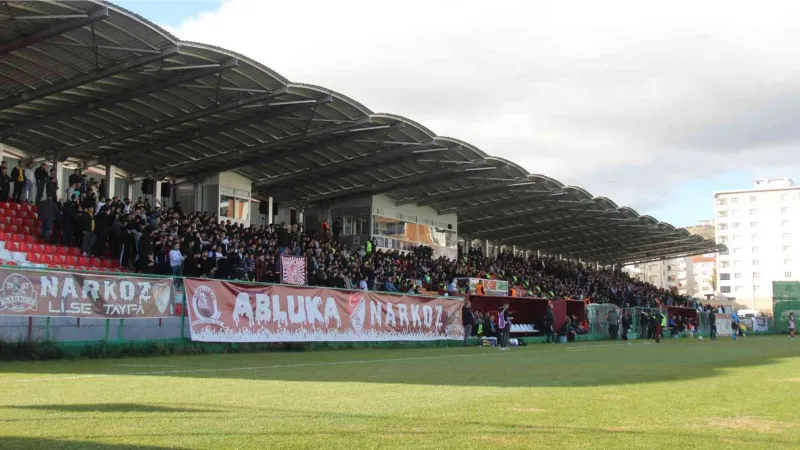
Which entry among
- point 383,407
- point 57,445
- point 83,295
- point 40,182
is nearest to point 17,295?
point 83,295

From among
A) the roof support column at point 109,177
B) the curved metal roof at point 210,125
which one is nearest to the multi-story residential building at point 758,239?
the curved metal roof at point 210,125

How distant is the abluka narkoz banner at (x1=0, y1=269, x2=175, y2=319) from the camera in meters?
15.4

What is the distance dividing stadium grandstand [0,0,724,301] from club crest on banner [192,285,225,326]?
3.59 m

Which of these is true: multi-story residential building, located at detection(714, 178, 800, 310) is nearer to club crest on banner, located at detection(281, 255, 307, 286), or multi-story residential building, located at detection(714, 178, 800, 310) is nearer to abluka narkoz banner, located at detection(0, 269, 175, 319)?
club crest on banner, located at detection(281, 255, 307, 286)

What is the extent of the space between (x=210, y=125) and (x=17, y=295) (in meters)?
18.9

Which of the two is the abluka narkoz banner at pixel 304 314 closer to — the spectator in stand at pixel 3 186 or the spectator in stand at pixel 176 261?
the spectator in stand at pixel 176 261

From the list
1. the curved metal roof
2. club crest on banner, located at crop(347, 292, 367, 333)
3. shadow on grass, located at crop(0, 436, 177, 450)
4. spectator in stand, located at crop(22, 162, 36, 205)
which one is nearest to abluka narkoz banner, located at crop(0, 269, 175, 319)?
club crest on banner, located at crop(347, 292, 367, 333)

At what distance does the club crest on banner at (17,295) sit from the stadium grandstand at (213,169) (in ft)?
17.7

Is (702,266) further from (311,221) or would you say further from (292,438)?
(292,438)

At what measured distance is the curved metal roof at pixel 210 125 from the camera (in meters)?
23.8

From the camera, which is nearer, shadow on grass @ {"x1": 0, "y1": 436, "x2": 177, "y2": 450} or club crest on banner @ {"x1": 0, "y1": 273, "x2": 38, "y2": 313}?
shadow on grass @ {"x1": 0, "y1": 436, "x2": 177, "y2": 450}

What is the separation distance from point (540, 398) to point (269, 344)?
1262 centimetres

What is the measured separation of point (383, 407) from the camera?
9.09m

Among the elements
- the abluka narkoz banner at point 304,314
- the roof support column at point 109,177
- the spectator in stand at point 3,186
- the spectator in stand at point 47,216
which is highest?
the roof support column at point 109,177
